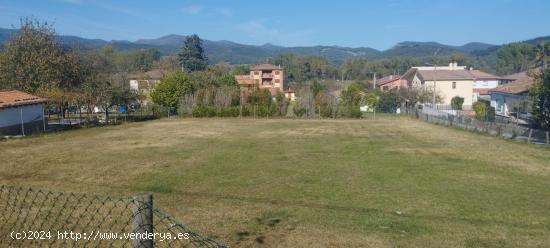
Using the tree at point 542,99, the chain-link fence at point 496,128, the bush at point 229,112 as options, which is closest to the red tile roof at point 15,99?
the bush at point 229,112

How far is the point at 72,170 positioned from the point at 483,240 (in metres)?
12.0

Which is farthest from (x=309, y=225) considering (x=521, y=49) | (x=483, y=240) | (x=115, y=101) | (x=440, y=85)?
(x=521, y=49)

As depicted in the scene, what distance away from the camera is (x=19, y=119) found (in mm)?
25719

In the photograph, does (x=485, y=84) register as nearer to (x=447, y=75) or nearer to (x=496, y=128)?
(x=447, y=75)

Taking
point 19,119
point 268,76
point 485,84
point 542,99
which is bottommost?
point 19,119

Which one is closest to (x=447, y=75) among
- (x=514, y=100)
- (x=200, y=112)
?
(x=514, y=100)

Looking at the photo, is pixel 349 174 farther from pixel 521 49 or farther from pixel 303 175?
pixel 521 49

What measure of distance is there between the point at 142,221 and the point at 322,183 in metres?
9.49

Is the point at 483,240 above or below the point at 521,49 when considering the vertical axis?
below

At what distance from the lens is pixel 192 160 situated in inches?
616

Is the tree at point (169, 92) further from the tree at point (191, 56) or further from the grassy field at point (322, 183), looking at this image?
the tree at point (191, 56)

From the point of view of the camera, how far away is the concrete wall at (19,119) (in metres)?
24.3

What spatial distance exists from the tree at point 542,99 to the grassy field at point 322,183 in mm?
3871

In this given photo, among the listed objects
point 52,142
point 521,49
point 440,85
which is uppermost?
point 521,49
